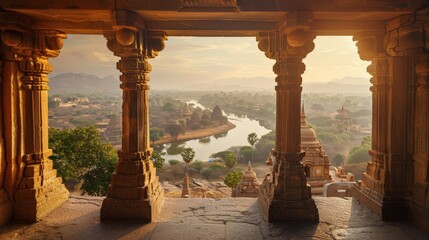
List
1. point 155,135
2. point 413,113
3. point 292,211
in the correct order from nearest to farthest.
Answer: point 292,211, point 413,113, point 155,135

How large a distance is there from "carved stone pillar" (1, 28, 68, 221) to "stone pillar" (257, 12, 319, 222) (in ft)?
12.2

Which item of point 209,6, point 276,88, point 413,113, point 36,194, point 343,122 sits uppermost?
point 209,6

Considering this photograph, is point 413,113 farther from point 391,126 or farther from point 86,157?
point 86,157

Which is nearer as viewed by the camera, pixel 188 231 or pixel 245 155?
pixel 188 231

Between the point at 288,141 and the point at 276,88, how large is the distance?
919mm

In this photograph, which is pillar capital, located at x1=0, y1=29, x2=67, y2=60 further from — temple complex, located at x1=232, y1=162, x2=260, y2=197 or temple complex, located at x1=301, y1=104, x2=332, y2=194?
temple complex, located at x1=232, y1=162, x2=260, y2=197

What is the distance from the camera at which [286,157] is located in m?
5.00

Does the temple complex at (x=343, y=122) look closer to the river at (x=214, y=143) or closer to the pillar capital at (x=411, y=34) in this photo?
the river at (x=214, y=143)

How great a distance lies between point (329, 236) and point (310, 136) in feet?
40.5

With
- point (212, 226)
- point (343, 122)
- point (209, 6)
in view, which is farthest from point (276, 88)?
point (343, 122)

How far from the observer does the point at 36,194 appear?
500 cm

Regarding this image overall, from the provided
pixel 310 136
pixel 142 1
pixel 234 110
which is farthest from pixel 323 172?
pixel 234 110

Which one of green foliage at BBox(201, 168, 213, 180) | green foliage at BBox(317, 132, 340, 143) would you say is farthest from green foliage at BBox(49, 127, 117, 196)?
green foliage at BBox(317, 132, 340, 143)

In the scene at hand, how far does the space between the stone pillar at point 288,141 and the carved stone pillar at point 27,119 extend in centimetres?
373
